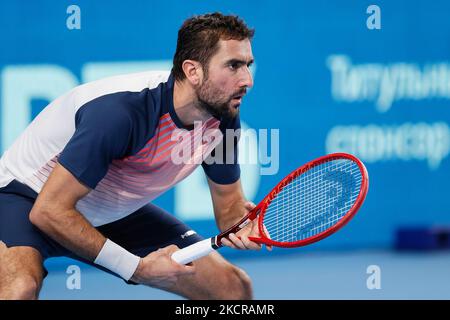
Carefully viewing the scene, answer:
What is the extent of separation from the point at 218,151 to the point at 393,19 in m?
3.30

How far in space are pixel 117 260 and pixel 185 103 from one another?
28.7 inches

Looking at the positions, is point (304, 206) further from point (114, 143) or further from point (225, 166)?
point (114, 143)

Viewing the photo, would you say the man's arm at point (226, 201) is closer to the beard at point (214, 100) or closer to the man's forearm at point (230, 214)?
the man's forearm at point (230, 214)

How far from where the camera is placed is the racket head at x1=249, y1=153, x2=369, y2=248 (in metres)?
3.80

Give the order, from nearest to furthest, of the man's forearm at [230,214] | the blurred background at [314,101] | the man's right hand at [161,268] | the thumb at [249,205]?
the man's right hand at [161,268] < the thumb at [249,205] < the man's forearm at [230,214] < the blurred background at [314,101]

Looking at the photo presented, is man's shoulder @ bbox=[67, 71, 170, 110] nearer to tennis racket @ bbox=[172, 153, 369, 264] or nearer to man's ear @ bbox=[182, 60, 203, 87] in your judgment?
man's ear @ bbox=[182, 60, 203, 87]

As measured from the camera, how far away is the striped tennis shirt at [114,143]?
3.60 m

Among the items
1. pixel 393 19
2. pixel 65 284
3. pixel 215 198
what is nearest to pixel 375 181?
pixel 393 19

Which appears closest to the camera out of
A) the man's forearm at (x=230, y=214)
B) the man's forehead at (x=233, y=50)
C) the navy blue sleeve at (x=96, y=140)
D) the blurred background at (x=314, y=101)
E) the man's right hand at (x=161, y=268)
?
the navy blue sleeve at (x=96, y=140)

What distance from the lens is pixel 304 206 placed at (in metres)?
4.13

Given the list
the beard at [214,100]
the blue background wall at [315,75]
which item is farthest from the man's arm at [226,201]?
the blue background wall at [315,75]
